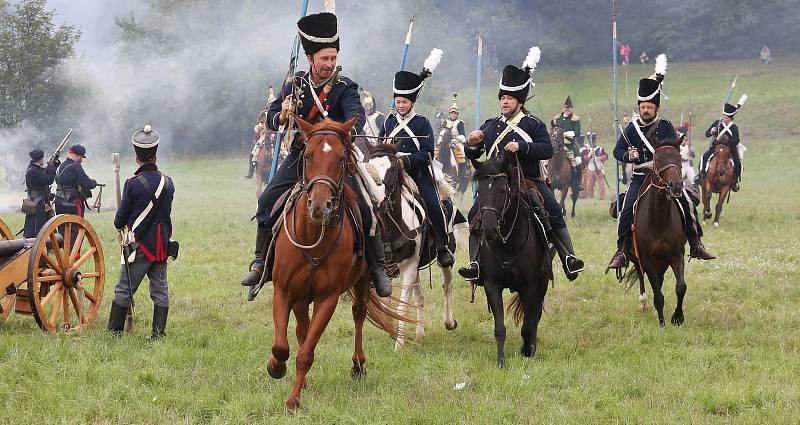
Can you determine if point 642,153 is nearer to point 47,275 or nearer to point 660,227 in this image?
point 660,227

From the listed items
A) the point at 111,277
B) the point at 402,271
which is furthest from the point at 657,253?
the point at 111,277

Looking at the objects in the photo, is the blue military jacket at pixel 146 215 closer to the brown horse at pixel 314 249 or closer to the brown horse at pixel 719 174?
the brown horse at pixel 314 249

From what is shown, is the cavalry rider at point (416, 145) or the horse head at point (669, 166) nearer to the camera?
the cavalry rider at point (416, 145)

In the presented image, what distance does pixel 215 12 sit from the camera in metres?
44.1

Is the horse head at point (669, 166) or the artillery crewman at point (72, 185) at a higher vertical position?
the horse head at point (669, 166)

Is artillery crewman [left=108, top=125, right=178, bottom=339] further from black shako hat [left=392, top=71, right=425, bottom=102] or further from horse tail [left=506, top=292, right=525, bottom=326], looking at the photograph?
horse tail [left=506, top=292, right=525, bottom=326]

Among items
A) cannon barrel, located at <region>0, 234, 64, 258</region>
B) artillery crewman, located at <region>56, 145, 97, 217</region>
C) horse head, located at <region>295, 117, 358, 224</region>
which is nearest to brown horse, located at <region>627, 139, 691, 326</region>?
horse head, located at <region>295, 117, 358, 224</region>

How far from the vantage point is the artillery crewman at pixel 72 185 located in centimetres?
1581

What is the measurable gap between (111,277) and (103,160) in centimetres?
2729

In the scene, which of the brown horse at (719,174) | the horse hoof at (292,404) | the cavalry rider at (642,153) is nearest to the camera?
the horse hoof at (292,404)

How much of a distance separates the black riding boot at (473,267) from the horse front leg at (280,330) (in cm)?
217

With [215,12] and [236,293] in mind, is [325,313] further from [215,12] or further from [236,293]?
[215,12]

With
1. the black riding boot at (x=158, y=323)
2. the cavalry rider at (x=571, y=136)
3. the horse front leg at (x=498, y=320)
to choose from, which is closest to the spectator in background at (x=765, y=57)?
the cavalry rider at (x=571, y=136)

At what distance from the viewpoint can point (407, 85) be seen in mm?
9398
